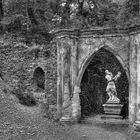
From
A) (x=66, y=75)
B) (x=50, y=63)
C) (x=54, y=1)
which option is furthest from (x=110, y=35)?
(x=54, y=1)

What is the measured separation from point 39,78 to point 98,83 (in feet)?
11.3

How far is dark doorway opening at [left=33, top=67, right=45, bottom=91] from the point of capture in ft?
39.8

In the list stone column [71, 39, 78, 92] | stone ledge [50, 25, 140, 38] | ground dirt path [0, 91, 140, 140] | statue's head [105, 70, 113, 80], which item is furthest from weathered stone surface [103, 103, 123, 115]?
stone ledge [50, 25, 140, 38]

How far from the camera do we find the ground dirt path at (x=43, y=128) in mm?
7605

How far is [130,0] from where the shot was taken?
1248cm

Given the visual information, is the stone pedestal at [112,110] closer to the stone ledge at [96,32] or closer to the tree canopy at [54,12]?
the stone ledge at [96,32]

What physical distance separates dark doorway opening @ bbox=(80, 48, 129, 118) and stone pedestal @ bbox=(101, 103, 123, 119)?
515mm

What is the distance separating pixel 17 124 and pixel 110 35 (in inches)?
175

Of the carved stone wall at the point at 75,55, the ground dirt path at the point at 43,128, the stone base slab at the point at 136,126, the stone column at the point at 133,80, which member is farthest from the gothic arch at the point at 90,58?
the stone base slab at the point at 136,126

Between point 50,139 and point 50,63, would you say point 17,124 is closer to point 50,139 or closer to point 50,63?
point 50,139

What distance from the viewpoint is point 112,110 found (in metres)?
9.31

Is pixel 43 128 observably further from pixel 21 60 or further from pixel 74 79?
pixel 21 60

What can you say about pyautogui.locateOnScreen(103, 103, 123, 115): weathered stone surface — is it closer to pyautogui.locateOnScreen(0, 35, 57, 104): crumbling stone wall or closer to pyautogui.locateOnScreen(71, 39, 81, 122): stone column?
pyautogui.locateOnScreen(71, 39, 81, 122): stone column

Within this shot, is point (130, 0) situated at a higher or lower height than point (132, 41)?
higher
